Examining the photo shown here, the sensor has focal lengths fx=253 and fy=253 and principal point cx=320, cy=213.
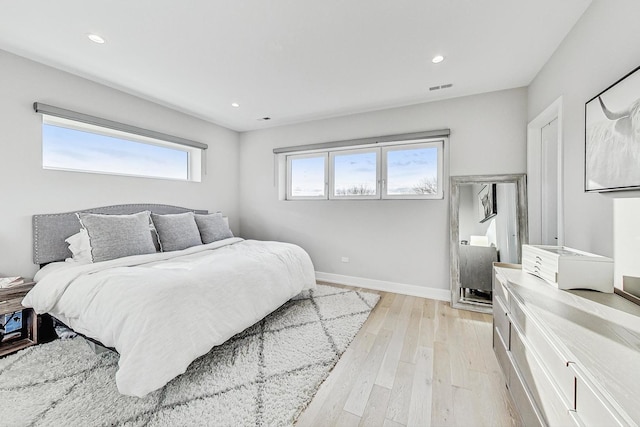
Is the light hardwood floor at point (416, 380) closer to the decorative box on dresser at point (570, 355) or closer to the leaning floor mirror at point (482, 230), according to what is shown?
the decorative box on dresser at point (570, 355)

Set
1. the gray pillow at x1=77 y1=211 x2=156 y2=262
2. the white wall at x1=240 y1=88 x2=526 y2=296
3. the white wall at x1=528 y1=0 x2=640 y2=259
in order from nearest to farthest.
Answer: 1. the white wall at x1=528 y1=0 x2=640 y2=259
2. the gray pillow at x1=77 y1=211 x2=156 y2=262
3. the white wall at x1=240 y1=88 x2=526 y2=296

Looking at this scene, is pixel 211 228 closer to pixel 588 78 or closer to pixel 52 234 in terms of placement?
pixel 52 234

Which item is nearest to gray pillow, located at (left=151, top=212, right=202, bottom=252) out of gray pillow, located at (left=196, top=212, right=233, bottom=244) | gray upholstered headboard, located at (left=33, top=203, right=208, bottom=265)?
gray pillow, located at (left=196, top=212, right=233, bottom=244)

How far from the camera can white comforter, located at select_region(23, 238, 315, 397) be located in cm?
145

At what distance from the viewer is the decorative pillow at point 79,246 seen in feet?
7.88

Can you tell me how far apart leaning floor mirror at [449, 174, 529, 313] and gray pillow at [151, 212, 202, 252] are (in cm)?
311

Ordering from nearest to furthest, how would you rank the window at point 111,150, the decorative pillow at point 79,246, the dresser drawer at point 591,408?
the dresser drawer at point 591,408 < the decorative pillow at point 79,246 < the window at point 111,150

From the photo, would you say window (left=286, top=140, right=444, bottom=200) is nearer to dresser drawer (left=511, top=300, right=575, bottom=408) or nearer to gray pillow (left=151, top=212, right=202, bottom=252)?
gray pillow (left=151, top=212, right=202, bottom=252)

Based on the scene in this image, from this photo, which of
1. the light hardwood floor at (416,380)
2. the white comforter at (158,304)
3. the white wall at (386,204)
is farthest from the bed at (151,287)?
the white wall at (386,204)

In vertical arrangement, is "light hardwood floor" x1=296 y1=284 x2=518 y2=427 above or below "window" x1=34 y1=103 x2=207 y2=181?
below

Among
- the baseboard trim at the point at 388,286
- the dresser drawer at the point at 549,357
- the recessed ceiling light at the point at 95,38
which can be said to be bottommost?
the baseboard trim at the point at 388,286

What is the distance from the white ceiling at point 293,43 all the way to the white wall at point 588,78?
0.17 metres

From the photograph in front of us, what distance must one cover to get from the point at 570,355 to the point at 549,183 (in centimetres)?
231

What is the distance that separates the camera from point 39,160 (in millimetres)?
2355
